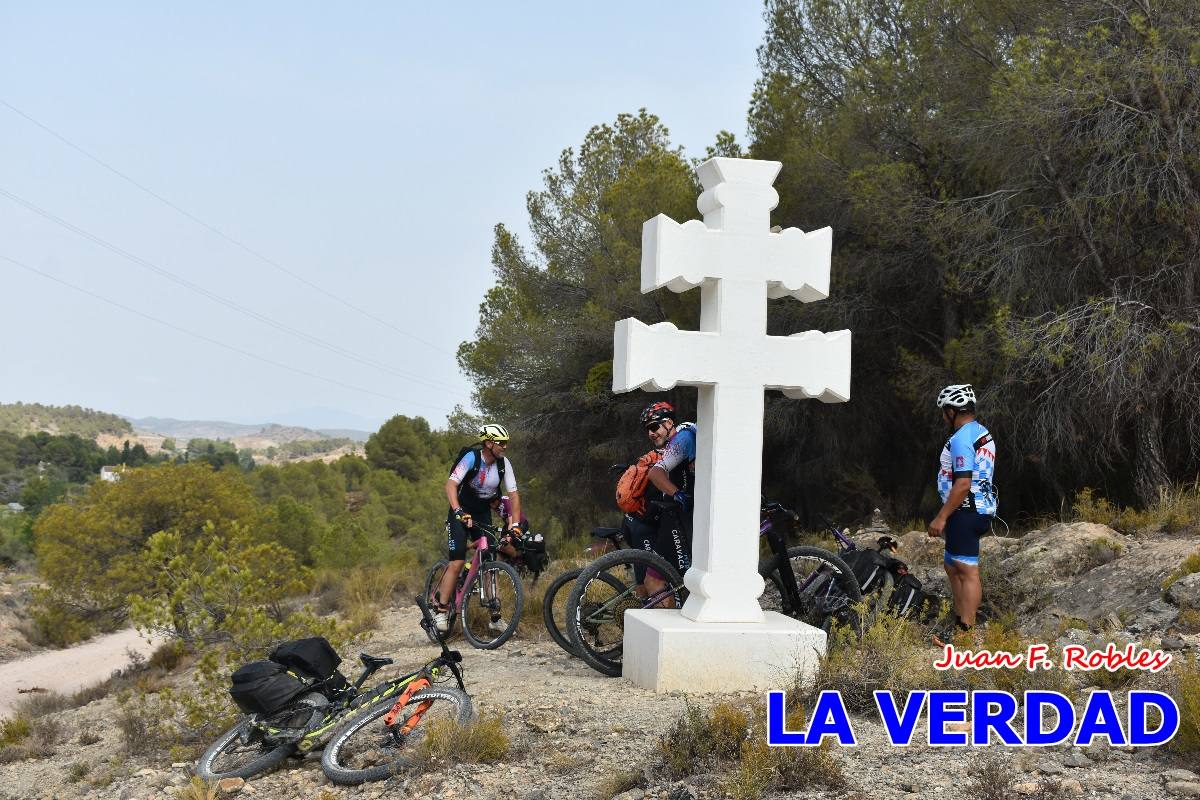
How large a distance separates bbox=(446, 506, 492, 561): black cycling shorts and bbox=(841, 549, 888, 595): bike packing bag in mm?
2850

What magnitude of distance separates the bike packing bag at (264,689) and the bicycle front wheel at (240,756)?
0.57 feet

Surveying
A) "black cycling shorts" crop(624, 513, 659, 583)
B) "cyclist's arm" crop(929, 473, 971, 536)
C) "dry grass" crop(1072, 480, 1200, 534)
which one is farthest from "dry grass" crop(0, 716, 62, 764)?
"dry grass" crop(1072, 480, 1200, 534)

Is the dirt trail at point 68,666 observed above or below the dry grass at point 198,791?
below

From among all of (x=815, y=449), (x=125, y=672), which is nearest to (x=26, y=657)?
(x=125, y=672)

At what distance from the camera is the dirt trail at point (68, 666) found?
22.5 meters

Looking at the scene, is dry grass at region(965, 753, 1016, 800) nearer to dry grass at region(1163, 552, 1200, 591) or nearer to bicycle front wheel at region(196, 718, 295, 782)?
bicycle front wheel at region(196, 718, 295, 782)

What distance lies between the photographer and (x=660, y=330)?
21.2 ft

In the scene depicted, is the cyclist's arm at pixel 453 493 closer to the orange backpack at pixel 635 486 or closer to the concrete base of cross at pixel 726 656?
the orange backpack at pixel 635 486

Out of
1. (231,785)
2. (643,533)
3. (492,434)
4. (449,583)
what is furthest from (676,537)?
(231,785)

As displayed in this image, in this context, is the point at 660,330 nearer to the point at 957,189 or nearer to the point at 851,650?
the point at 851,650

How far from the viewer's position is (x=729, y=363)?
663 cm

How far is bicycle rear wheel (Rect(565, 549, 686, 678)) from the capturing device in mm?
6910

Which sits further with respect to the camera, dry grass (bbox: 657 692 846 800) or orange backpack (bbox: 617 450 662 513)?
orange backpack (bbox: 617 450 662 513)

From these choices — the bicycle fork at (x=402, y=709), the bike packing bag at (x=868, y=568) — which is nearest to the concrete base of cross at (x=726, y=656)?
the bicycle fork at (x=402, y=709)
